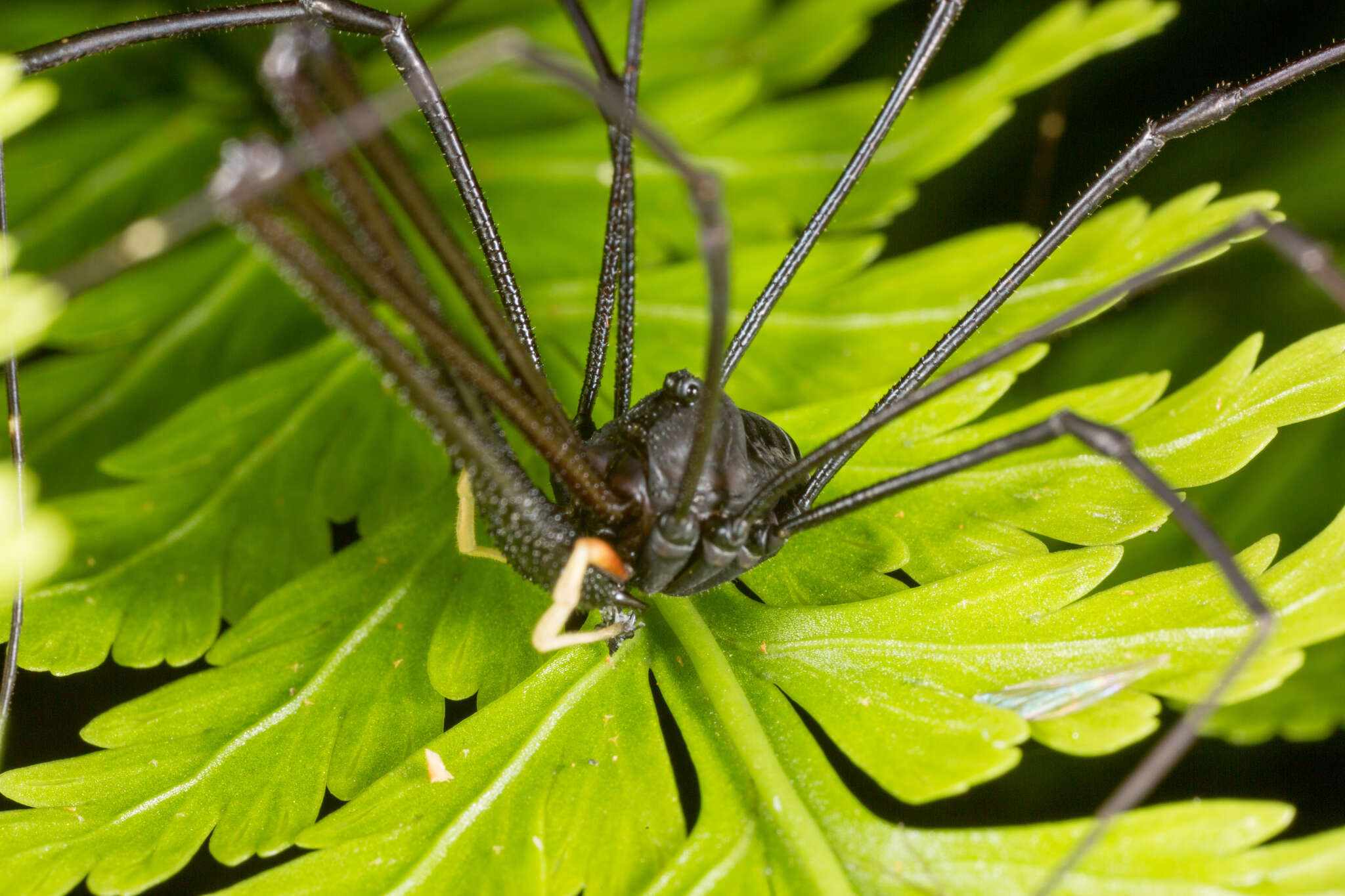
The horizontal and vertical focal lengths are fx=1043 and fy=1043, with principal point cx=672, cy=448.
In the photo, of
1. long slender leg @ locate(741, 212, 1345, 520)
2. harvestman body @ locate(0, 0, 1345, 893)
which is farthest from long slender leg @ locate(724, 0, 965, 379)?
long slender leg @ locate(741, 212, 1345, 520)

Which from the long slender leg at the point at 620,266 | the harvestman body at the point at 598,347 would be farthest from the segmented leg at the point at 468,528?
the long slender leg at the point at 620,266

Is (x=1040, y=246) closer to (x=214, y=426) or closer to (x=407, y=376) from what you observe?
(x=407, y=376)

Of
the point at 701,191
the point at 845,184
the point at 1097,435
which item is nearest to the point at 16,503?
the point at 701,191

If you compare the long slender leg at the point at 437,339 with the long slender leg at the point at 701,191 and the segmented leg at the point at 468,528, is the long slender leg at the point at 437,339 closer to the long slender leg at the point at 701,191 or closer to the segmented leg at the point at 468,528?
the segmented leg at the point at 468,528

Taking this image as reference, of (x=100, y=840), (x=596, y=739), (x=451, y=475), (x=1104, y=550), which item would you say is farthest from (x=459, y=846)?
(x=1104, y=550)

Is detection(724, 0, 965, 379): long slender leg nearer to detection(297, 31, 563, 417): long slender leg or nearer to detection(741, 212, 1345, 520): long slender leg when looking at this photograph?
detection(741, 212, 1345, 520): long slender leg

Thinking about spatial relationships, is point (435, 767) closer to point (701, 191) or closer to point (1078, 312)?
point (701, 191)
